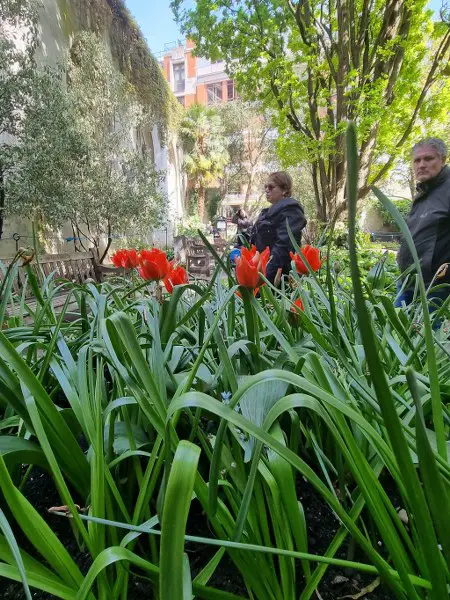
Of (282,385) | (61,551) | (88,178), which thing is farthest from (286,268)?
(88,178)

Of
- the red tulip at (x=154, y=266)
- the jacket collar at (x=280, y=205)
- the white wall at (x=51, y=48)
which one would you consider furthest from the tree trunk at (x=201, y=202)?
the red tulip at (x=154, y=266)

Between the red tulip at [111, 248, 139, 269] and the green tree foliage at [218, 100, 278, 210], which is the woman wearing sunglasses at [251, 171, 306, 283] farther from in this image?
the green tree foliage at [218, 100, 278, 210]

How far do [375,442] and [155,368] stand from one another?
0.20 meters

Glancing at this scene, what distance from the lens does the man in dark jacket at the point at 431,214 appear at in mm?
1195

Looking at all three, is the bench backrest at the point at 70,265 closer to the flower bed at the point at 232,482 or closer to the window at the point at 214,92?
the flower bed at the point at 232,482

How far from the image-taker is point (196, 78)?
62.8 feet

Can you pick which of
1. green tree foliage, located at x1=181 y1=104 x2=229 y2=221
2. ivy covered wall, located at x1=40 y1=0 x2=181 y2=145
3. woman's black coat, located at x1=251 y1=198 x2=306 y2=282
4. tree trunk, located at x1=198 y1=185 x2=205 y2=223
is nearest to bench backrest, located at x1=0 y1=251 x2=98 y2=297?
woman's black coat, located at x1=251 y1=198 x2=306 y2=282

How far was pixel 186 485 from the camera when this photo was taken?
18 centimetres

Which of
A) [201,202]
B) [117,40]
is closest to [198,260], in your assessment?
[117,40]

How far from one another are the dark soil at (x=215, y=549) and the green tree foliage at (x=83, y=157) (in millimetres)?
4013

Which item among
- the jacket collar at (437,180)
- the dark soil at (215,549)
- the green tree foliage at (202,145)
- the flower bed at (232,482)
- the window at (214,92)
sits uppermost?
the window at (214,92)

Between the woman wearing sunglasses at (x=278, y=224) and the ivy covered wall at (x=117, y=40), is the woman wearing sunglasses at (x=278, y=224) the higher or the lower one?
the lower one

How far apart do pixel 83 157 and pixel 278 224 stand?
376cm

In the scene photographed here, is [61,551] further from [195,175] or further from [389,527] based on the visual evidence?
[195,175]
